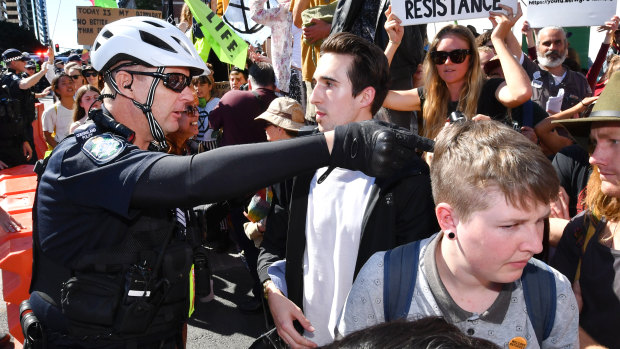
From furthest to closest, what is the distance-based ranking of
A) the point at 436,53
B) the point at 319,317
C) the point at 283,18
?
the point at 283,18 → the point at 436,53 → the point at 319,317

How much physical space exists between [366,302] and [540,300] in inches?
20.5

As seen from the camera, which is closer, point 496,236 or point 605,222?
point 496,236

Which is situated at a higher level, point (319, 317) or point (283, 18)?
point (283, 18)

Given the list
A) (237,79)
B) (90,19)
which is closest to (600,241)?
(237,79)

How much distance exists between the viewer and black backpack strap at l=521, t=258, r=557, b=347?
159 cm

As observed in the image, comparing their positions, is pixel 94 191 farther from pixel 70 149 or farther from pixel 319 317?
pixel 319 317

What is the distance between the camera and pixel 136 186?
1.67m

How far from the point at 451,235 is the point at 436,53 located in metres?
2.12

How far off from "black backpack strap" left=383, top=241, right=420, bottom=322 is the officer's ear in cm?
119

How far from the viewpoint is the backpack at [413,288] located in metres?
1.60

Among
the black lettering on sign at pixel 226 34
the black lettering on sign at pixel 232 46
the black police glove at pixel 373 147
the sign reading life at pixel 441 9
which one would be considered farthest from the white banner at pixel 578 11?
the black lettering on sign at pixel 226 34

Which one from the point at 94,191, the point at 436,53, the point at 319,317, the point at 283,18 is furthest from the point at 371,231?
the point at 283,18

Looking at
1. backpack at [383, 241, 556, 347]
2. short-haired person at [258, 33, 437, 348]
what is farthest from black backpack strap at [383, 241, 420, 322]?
short-haired person at [258, 33, 437, 348]

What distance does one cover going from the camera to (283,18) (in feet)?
20.3
